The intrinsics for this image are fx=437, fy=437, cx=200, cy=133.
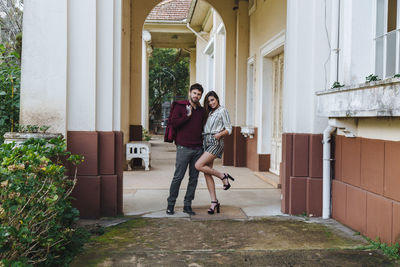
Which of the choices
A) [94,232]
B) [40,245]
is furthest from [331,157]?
[40,245]

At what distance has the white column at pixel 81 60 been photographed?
18.0 feet

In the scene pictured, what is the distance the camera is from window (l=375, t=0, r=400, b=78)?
427 cm

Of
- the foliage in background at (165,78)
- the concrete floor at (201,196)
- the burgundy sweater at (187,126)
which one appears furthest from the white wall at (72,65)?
the foliage in background at (165,78)

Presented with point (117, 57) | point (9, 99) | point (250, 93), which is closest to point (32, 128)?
point (9, 99)

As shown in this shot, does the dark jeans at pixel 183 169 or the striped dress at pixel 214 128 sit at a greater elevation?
the striped dress at pixel 214 128

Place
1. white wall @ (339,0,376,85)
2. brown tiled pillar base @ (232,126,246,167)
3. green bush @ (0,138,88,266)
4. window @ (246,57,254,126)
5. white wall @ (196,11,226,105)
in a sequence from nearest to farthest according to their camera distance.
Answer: green bush @ (0,138,88,266), white wall @ (339,0,376,85), window @ (246,57,254,126), brown tiled pillar base @ (232,126,246,167), white wall @ (196,11,226,105)

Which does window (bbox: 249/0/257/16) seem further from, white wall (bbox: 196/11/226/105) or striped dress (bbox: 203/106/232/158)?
striped dress (bbox: 203/106/232/158)

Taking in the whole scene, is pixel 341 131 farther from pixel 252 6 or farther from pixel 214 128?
pixel 252 6

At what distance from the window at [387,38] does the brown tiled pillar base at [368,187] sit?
2.47ft

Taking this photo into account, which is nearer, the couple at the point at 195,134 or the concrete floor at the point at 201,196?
the couple at the point at 195,134

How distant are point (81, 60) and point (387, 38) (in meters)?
3.57

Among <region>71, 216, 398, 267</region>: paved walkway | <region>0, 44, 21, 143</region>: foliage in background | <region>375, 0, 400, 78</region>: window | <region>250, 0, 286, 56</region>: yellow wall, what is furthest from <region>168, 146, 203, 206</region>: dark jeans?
<region>250, 0, 286, 56</region>: yellow wall

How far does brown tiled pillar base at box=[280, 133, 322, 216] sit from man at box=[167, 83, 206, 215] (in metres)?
1.18

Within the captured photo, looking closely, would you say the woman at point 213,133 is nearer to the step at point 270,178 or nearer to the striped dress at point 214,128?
the striped dress at point 214,128
